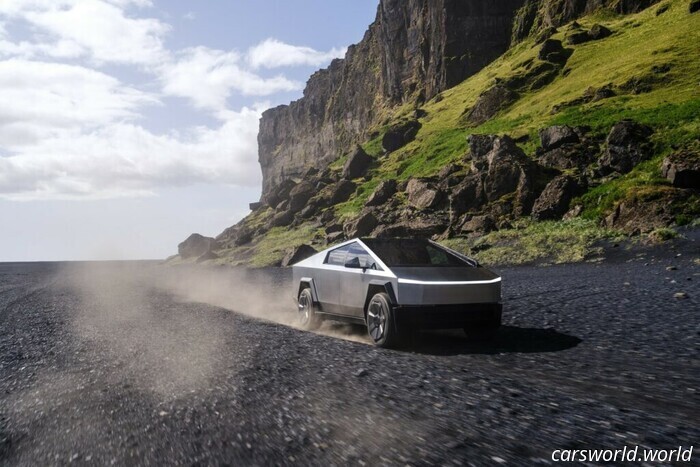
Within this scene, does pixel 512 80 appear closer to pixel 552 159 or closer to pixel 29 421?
pixel 552 159

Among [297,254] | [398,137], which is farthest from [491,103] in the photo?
[297,254]

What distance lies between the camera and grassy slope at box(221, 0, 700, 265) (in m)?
24.6

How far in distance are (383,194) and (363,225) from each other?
681 cm

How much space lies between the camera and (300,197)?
66125mm

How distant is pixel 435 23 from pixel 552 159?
7043cm

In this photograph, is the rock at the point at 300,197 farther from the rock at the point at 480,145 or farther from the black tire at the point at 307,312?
the black tire at the point at 307,312

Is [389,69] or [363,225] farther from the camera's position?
[389,69]

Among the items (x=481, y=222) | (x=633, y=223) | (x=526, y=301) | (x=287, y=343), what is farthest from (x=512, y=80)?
(x=287, y=343)

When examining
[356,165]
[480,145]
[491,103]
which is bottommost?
[480,145]

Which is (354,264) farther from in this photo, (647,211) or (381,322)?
(647,211)

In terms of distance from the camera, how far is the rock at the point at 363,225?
40.8 meters

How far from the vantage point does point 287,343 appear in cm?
794

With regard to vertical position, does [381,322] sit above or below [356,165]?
below

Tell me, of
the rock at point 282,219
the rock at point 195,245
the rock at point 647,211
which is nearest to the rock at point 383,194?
the rock at point 282,219
